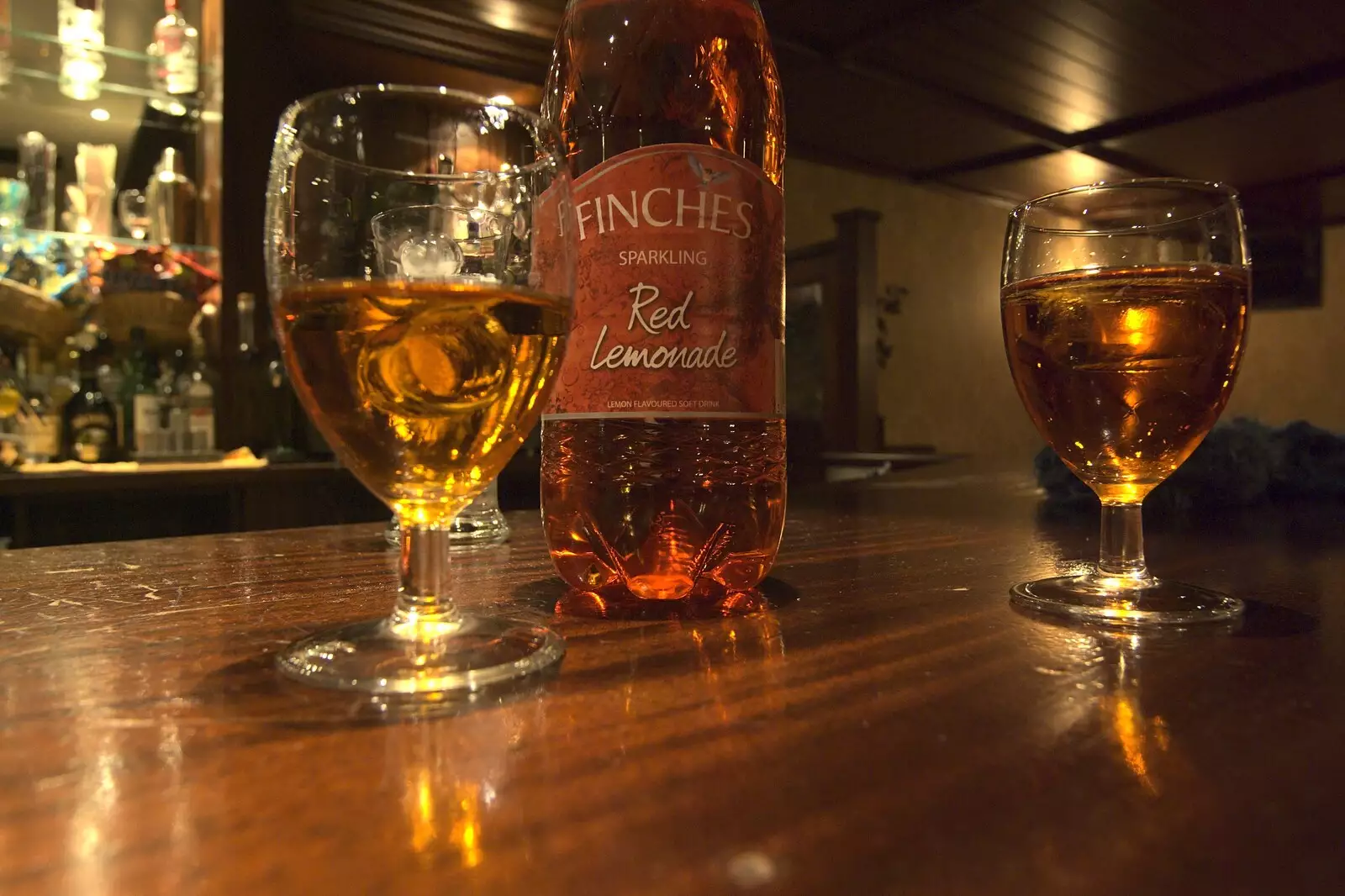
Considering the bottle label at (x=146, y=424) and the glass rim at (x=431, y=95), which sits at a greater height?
the glass rim at (x=431, y=95)

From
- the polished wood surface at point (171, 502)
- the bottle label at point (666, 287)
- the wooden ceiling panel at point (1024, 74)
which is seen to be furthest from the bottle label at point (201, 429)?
the bottle label at point (666, 287)

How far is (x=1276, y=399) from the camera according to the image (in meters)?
6.91

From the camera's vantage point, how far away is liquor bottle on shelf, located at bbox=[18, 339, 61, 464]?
6.73 ft

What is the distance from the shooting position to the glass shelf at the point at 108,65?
7.16 feet

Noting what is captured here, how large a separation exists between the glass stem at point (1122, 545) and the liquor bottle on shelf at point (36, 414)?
7.12 ft

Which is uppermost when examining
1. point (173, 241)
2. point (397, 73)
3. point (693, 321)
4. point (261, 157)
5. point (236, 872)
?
point (397, 73)

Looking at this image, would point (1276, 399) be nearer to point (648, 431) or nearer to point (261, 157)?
point (261, 157)

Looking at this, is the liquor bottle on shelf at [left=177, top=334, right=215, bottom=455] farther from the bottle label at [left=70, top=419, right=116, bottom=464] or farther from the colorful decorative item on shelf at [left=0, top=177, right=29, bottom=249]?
the colorful decorative item on shelf at [left=0, top=177, right=29, bottom=249]

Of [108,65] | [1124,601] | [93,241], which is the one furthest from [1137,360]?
[108,65]

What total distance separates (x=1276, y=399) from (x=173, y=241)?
7.21m

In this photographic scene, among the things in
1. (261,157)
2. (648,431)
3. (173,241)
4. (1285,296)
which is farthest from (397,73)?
(1285,296)

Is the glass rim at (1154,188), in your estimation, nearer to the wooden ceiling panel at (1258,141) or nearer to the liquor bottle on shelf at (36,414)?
the liquor bottle on shelf at (36,414)

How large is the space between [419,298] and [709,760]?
7.9 inches

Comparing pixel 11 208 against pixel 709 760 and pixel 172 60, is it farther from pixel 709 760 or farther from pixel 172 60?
pixel 709 760
